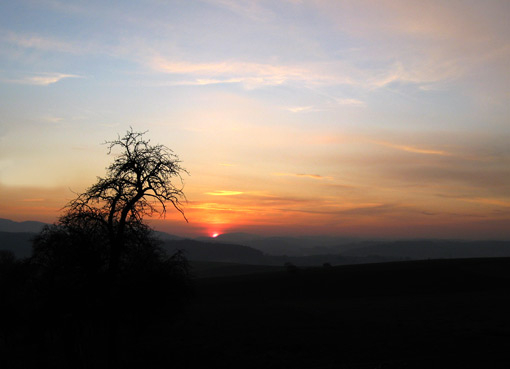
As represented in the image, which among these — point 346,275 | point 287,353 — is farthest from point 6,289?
point 346,275

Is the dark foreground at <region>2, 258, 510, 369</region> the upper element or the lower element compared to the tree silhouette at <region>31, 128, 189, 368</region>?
lower

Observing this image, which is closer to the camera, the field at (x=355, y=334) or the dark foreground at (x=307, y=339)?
the dark foreground at (x=307, y=339)

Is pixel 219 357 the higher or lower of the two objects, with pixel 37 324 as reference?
lower

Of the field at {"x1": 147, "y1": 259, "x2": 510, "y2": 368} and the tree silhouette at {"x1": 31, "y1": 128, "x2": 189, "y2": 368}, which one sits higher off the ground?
the tree silhouette at {"x1": 31, "y1": 128, "x2": 189, "y2": 368}

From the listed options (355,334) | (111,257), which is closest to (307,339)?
(355,334)

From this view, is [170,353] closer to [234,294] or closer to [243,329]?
[243,329]

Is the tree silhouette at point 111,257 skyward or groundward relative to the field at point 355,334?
skyward

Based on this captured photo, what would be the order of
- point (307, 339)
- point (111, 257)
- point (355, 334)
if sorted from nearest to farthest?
point (111, 257) → point (307, 339) → point (355, 334)

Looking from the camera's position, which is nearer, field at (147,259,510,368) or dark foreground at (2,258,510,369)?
dark foreground at (2,258,510,369)

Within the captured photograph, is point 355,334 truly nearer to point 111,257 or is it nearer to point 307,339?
point 307,339

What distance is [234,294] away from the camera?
201ft

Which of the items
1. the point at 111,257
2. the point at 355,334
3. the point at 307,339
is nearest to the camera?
the point at 111,257

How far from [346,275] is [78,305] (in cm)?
6381

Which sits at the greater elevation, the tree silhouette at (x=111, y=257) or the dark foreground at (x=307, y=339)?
the tree silhouette at (x=111, y=257)
